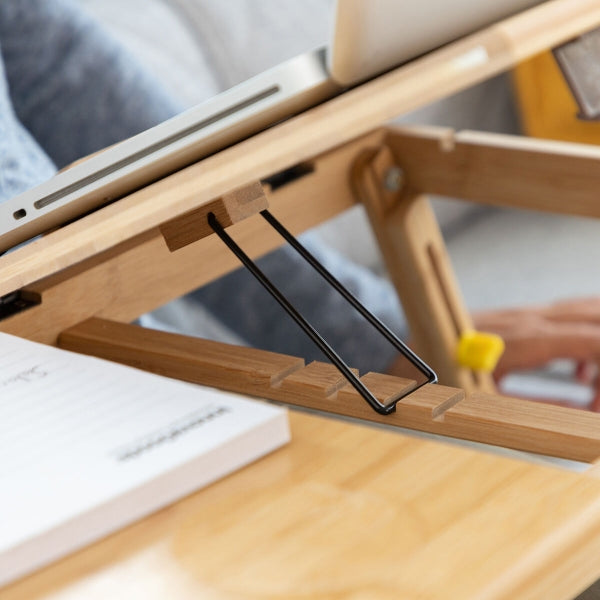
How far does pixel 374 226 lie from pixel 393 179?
0.15 ft

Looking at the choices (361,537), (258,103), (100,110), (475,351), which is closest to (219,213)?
(258,103)

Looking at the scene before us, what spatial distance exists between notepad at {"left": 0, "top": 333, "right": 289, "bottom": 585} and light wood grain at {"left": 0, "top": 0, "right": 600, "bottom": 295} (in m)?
0.05

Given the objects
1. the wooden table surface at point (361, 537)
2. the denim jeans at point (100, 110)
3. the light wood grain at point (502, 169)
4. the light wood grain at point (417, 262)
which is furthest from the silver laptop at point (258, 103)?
the denim jeans at point (100, 110)

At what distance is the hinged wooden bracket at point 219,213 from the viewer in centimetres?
49

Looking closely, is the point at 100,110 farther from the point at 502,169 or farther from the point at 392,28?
the point at 392,28

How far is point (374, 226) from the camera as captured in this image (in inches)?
35.8

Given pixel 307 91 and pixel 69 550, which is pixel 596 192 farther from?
pixel 69 550

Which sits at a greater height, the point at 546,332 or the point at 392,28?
the point at 392,28

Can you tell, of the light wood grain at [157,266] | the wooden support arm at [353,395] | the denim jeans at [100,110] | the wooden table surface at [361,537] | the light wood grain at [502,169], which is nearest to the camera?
the wooden table surface at [361,537]

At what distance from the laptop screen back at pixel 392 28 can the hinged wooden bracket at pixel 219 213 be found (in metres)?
0.08

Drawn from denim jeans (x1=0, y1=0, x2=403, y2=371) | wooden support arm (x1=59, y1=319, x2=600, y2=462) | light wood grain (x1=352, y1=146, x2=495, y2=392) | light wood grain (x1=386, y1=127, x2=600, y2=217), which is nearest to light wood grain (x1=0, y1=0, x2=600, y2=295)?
wooden support arm (x1=59, y1=319, x2=600, y2=462)

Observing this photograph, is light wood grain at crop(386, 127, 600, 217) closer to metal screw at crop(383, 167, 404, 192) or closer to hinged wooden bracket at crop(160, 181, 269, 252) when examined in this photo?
metal screw at crop(383, 167, 404, 192)

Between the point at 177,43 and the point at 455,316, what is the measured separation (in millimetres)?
578

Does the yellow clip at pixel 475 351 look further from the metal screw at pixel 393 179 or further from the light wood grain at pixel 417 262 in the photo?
the metal screw at pixel 393 179
